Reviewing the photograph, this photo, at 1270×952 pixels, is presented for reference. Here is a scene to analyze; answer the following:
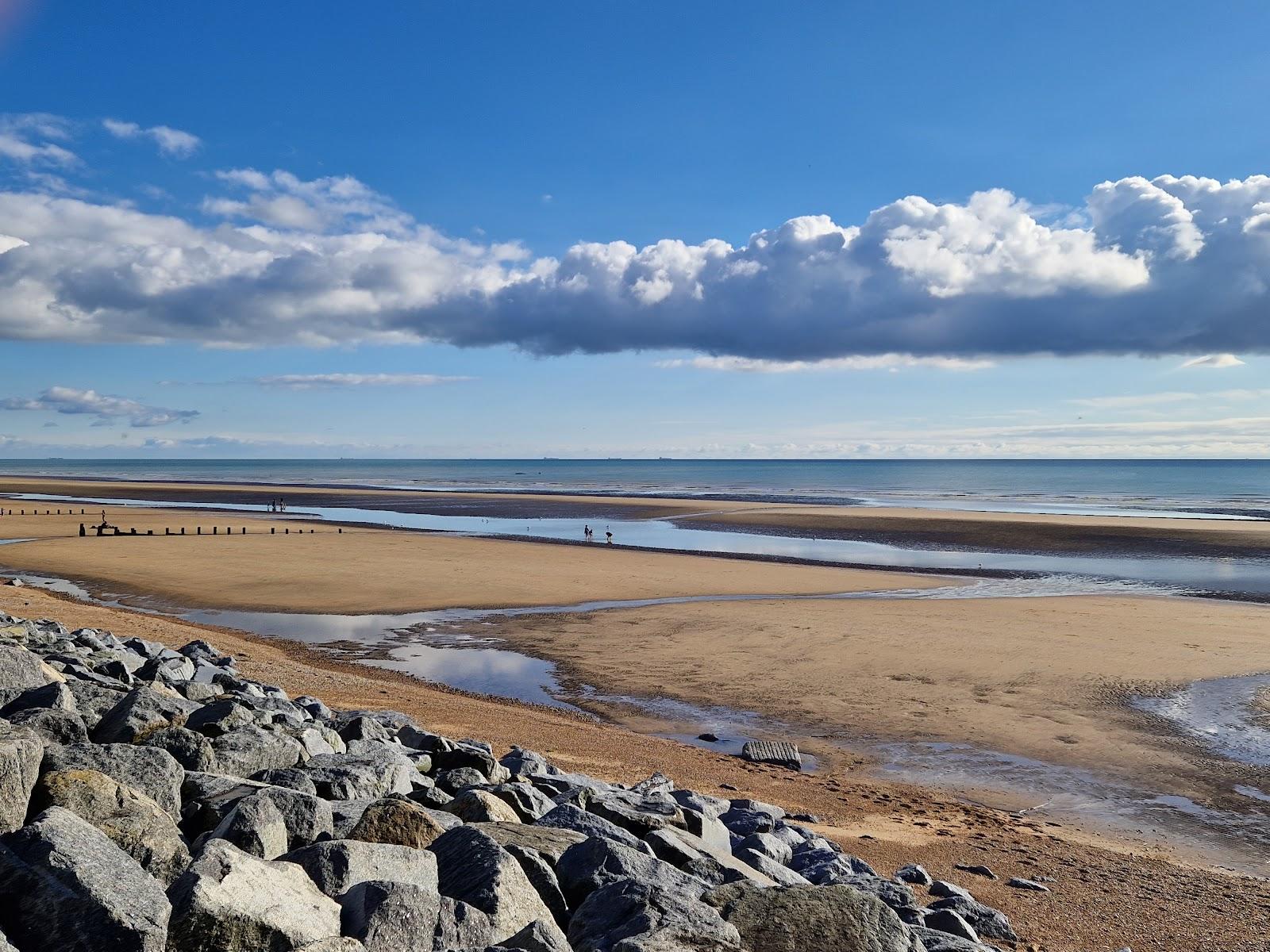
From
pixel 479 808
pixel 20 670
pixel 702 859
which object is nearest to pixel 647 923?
pixel 702 859

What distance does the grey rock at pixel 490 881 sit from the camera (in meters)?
5.36

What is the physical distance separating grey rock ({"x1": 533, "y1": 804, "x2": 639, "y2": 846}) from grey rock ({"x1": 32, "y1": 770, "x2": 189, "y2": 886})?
261cm

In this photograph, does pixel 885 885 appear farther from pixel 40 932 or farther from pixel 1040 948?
pixel 40 932

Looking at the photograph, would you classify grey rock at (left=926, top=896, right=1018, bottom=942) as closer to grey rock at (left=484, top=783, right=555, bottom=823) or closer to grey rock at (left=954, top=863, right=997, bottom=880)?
grey rock at (left=954, top=863, right=997, bottom=880)

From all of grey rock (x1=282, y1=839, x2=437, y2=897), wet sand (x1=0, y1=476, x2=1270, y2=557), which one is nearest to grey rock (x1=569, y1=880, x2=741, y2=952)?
grey rock (x1=282, y1=839, x2=437, y2=897)

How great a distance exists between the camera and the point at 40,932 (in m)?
4.39

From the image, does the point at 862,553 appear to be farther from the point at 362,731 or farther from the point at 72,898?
the point at 72,898

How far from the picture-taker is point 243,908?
4660 millimetres

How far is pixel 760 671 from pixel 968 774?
5.98 metres

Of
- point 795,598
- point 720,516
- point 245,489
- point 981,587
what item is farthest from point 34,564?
point 245,489

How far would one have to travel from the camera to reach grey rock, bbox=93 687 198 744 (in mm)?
8047

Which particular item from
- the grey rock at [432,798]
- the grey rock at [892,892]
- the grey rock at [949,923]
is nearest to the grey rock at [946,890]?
the grey rock at [892,892]

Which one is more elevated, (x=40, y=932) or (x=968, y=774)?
(x=40, y=932)

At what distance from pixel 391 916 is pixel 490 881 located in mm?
746
